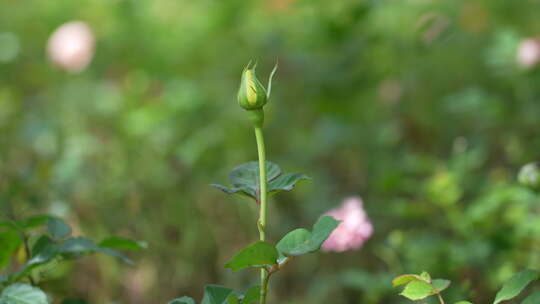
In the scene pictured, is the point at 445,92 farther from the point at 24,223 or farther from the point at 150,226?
the point at 24,223

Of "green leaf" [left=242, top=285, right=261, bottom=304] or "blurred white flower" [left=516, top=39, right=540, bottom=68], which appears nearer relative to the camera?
"green leaf" [left=242, top=285, right=261, bottom=304]

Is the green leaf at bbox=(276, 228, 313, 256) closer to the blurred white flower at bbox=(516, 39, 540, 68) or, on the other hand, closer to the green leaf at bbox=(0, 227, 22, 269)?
the green leaf at bbox=(0, 227, 22, 269)

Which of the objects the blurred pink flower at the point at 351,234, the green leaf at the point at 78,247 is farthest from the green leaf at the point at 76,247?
the blurred pink flower at the point at 351,234

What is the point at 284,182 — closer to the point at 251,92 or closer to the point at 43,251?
the point at 251,92

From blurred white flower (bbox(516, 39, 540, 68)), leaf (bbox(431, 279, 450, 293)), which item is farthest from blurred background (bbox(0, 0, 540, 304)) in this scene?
leaf (bbox(431, 279, 450, 293))

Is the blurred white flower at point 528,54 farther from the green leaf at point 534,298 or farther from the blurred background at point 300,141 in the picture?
the green leaf at point 534,298

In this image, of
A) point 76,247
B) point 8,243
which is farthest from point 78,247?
point 8,243

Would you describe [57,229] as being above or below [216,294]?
above
